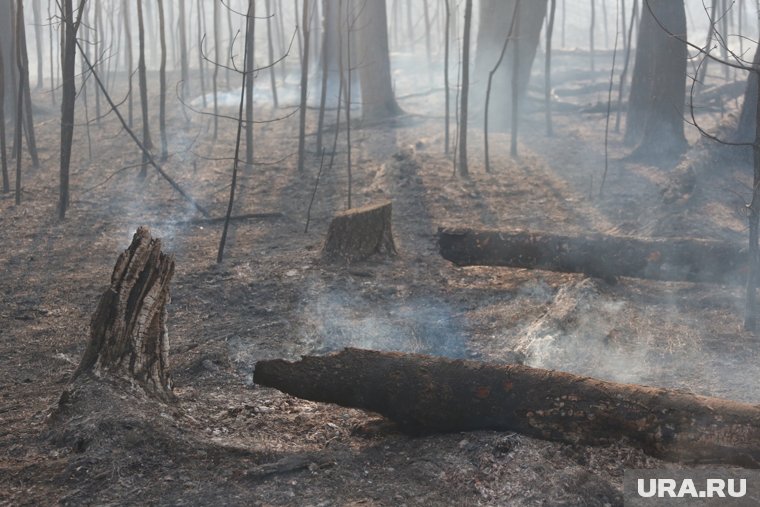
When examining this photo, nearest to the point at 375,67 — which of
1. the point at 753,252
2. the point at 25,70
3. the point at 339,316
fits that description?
the point at 25,70

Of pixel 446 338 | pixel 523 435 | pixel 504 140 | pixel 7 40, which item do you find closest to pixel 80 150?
pixel 7 40

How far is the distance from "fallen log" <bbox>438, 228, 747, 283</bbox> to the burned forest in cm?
2

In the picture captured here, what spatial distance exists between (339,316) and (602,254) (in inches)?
105

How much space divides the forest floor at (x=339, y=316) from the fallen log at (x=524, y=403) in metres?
0.12

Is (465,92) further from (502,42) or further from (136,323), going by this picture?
(136,323)

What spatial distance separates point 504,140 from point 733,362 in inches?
380

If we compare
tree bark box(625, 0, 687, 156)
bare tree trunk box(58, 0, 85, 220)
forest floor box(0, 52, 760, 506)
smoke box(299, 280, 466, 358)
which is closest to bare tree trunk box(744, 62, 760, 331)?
forest floor box(0, 52, 760, 506)

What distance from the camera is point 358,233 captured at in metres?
8.38

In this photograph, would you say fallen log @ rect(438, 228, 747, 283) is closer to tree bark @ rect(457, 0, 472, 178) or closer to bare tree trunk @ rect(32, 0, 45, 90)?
tree bark @ rect(457, 0, 472, 178)

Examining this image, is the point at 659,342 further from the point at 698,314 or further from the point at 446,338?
the point at 446,338

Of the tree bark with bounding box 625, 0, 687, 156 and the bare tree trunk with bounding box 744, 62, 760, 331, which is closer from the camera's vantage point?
the bare tree trunk with bounding box 744, 62, 760, 331

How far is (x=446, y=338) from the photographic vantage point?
6699mm

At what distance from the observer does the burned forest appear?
4.01 meters

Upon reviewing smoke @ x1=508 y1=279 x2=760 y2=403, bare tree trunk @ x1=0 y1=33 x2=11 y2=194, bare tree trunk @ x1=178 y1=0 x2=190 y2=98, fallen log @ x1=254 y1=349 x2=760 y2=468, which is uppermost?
bare tree trunk @ x1=178 y1=0 x2=190 y2=98
